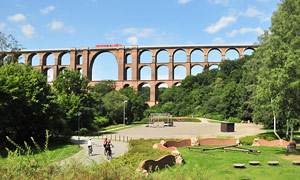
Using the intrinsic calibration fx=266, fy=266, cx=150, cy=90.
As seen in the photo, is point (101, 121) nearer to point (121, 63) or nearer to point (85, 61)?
point (121, 63)

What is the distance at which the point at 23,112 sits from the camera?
1986 cm

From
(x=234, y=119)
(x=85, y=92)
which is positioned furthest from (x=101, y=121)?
(x=234, y=119)

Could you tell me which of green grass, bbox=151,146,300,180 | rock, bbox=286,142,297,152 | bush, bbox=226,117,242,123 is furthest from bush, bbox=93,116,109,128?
rock, bbox=286,142,297,152

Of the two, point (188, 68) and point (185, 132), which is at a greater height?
point (188, 68)

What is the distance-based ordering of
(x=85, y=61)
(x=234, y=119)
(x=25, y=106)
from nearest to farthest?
(x=25, y=106)
(x=234, y=119)
(x=85, y=61)

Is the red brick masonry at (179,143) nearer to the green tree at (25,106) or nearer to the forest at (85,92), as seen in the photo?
the forest at (85,92)

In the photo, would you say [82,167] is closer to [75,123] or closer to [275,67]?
[275,67]

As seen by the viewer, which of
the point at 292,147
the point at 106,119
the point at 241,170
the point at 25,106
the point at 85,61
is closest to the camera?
the point at 241,170

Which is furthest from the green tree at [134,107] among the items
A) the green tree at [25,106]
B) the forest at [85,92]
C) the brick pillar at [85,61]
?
the green tree at [25,106]

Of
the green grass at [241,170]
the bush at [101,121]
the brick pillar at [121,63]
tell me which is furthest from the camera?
the brick pillar at [121,63]

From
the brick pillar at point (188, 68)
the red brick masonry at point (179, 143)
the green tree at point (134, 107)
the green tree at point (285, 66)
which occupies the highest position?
the brick pillar at point (188, 68)

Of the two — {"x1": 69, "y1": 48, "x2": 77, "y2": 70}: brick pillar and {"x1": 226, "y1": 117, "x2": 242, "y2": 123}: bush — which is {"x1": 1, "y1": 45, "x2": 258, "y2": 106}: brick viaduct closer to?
{"x1": 69, "y1": 48, "x2": 77, "y2": 70}: brick pillar

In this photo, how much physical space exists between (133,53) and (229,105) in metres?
36.0

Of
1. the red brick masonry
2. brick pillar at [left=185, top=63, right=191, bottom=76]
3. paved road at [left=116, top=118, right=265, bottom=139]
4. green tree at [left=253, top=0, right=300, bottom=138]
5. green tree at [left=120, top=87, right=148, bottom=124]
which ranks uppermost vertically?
brick pillar at [left=185, top=63, right=191, bottom=76]
